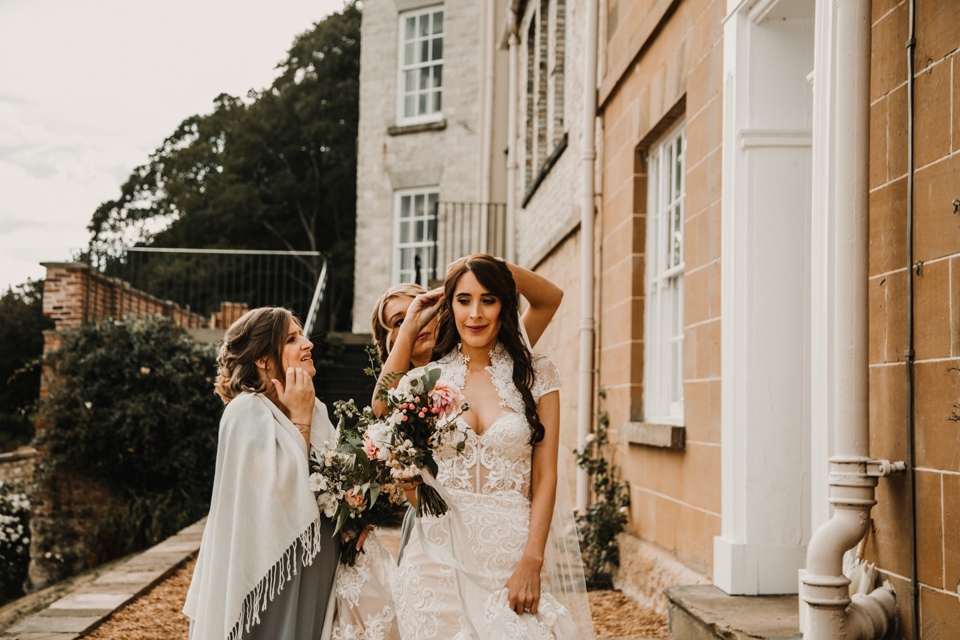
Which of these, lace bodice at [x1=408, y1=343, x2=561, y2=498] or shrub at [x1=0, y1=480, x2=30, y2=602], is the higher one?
lace bodice at [x1=408, y1=343, x2=561, y2=498]

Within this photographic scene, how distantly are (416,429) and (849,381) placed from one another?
141 centimetres

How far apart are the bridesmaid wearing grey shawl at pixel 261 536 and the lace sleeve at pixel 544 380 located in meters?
0.88

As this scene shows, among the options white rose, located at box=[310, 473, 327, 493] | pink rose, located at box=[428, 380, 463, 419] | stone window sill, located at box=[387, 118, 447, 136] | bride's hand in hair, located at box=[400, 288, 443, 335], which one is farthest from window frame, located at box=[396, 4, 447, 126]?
pink rose, located at box=[428, 380, 463, 419]

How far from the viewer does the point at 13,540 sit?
11.7m

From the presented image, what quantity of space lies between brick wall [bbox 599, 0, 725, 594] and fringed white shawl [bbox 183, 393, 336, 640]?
2.30m

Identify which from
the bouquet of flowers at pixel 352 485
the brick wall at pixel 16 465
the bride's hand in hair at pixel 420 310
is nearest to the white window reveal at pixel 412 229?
the brick wall at pixel 16 465

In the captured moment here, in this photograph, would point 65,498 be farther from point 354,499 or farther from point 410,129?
point 354,499

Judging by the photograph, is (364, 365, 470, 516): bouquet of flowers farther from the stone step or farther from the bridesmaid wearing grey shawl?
the stone step

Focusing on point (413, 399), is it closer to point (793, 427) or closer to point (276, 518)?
point (276, 518)

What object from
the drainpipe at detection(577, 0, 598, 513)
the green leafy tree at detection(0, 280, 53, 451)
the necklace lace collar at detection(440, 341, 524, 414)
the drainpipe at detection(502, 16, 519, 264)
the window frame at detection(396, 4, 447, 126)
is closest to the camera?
the necklace lace collar at detection(440, 341, 524, 414)

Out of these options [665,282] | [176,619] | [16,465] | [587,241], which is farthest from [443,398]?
[16,465]

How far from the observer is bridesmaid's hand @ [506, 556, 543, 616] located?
3.03 meters

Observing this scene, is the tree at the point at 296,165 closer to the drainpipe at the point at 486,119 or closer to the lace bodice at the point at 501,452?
the drainpipe at the point at 486,119

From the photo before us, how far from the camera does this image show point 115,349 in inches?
503
